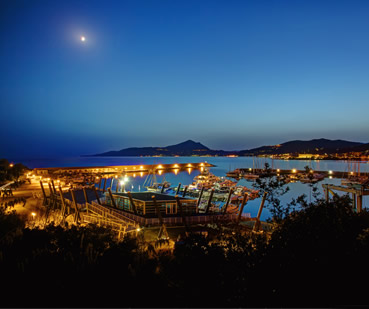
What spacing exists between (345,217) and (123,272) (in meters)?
4.99

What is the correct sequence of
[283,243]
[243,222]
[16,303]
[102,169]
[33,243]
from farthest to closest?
[102,169], [243,222], [33,243], [283,243], [16,303]

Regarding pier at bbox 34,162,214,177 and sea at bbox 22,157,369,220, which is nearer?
sea at bbox 22,157,369,220

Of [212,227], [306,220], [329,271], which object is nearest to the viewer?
[329,271]

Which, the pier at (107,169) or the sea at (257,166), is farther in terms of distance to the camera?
the pier at (107,169)

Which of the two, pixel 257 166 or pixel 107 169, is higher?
pixel 107 169

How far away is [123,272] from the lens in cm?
466

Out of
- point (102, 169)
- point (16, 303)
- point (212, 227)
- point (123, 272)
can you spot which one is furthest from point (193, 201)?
point (102, 169)

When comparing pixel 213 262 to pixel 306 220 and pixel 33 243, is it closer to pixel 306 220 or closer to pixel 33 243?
pixel 306 220

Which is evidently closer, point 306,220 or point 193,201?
point 306,220

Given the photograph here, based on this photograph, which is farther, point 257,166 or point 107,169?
point 257,166

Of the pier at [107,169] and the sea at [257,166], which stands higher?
the pier at [107,169]

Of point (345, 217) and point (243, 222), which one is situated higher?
point (345, 217)

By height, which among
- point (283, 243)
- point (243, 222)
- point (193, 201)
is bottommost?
point (243, 222)

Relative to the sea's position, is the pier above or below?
above
